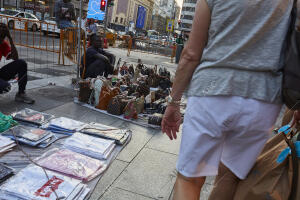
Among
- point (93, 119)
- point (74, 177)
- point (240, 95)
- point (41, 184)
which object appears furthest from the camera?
point (93, 119)

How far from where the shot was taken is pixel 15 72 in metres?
4.62

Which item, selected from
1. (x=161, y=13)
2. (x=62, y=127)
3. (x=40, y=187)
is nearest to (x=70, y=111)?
(x=62, y=127)

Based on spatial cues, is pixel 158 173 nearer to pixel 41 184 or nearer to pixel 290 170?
pixel 41 184

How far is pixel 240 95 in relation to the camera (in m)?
1.26

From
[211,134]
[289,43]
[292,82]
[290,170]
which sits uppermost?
[289,43]

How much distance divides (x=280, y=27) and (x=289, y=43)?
0.10m

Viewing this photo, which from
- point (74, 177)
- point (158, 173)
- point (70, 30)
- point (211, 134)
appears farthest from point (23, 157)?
point (70, 30)

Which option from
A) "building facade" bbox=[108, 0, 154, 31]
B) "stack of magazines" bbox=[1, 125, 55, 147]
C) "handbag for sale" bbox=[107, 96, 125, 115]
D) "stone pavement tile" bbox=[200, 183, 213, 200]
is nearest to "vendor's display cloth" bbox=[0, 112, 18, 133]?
"stack of magazines" bbox=[1, 125, 55, 147]

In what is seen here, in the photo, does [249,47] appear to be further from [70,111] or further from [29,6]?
[29,6]

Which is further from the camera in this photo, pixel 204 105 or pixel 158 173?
pixel 158 173

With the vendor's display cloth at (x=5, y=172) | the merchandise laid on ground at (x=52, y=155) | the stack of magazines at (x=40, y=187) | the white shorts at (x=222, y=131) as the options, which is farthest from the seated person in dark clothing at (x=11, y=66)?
the white shorts at (x=222, y=131)

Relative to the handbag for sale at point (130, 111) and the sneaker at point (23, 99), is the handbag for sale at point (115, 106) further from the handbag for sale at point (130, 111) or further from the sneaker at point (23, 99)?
the sneaker at point (23, 99)

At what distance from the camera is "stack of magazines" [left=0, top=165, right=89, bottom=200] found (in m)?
2.14

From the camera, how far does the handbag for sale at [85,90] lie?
516 cm
